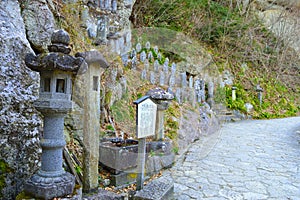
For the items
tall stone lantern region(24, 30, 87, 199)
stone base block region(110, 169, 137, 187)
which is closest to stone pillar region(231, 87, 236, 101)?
stone base block region(110, 169, 137, 187)

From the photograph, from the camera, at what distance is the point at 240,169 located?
14.9ft

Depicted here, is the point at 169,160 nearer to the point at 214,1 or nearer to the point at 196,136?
the point at 196,136

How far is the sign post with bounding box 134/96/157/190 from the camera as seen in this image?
3.13 metres

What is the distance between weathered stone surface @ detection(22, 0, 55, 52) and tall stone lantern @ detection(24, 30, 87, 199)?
1382 millimetres

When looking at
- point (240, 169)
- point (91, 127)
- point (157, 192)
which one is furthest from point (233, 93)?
point (91, 127)

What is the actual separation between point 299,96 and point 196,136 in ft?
36.2

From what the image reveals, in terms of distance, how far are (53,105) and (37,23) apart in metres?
1.89

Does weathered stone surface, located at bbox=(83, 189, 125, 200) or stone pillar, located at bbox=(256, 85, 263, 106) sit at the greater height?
stone pillar, located at bbox=(256, 85, 263, 106)

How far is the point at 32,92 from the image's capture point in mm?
A: 3100

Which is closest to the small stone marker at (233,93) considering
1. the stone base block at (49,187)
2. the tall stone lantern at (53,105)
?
the tall stone lantern at (53,105)

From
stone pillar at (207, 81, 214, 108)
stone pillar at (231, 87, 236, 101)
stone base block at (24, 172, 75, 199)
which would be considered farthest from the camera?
stone pillar at (231, 87, 236, 101)

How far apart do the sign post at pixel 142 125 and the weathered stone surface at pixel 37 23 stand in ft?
5.70

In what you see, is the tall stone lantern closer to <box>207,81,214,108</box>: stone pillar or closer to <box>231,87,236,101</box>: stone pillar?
→ <box>207,81,214,108</box>: stone pillar

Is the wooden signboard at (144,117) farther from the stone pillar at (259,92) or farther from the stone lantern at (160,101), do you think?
the stone pillar at (259,92)
